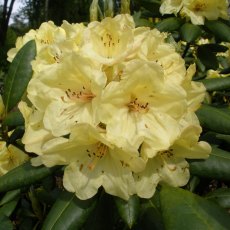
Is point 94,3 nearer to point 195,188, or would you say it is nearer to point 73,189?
point 73,189

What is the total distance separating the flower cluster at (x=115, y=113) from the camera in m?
1.14

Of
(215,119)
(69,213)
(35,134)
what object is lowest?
(69,213)

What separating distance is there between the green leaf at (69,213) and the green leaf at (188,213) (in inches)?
8.6

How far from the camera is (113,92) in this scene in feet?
3.74

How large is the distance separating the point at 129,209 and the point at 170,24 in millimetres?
1218

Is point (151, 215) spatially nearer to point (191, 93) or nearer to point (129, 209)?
point (129, 209)

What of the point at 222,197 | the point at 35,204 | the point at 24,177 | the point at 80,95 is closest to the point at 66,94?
the point at 80,95

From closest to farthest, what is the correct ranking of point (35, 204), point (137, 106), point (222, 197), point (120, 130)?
point (120, 130) → point (137, 106) → point (222, 197) → point (35, 204)

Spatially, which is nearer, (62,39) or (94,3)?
(62,39)

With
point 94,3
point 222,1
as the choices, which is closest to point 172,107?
point 94,3

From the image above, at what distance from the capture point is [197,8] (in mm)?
2131

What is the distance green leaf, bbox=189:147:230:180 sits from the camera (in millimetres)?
1337

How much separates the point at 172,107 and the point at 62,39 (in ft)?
1.27

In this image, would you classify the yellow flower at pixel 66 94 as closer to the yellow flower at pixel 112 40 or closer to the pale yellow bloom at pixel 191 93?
the yellow flower at pixel 112 40
